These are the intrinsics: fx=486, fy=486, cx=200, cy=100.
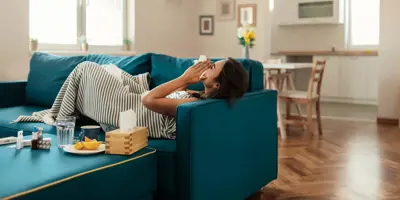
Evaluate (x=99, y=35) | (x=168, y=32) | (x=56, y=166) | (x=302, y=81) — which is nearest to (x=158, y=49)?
(x=168, y=32)

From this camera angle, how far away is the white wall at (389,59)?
20.3 feet

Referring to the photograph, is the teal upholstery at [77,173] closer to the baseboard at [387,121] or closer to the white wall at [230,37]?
the baseboard at [387,121]

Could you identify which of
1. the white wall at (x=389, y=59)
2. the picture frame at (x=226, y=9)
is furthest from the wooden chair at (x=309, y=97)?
the picture frame at (x=226, y=9)

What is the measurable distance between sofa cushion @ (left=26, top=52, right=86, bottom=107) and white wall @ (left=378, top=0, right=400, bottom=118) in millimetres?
4179

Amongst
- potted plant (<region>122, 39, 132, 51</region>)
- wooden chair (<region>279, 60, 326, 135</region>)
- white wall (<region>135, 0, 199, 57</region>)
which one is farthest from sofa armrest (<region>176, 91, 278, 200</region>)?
white wall (<region>135, 0, 199, 57</region>)

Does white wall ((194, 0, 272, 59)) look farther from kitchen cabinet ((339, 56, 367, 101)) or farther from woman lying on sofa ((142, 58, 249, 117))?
woman lying on sofa ((142, 58, 249, 117))

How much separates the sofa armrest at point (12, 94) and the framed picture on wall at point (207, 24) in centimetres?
403

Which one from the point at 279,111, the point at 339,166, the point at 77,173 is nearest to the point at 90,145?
the point at 77,173

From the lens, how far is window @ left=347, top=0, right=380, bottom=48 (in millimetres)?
7180

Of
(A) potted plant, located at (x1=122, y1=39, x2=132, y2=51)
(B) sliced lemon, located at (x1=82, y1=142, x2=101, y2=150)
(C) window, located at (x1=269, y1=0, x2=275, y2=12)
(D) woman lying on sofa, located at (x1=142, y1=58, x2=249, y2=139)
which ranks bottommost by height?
(B) sliced lemon, located at (x1=82, y1=142, x2=101, y2=150)

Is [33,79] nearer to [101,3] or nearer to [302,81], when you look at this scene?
[101,3]

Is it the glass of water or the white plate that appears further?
the glass of water

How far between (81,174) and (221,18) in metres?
5.88

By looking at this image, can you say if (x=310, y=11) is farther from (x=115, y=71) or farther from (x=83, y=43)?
(x=115, y=71)
